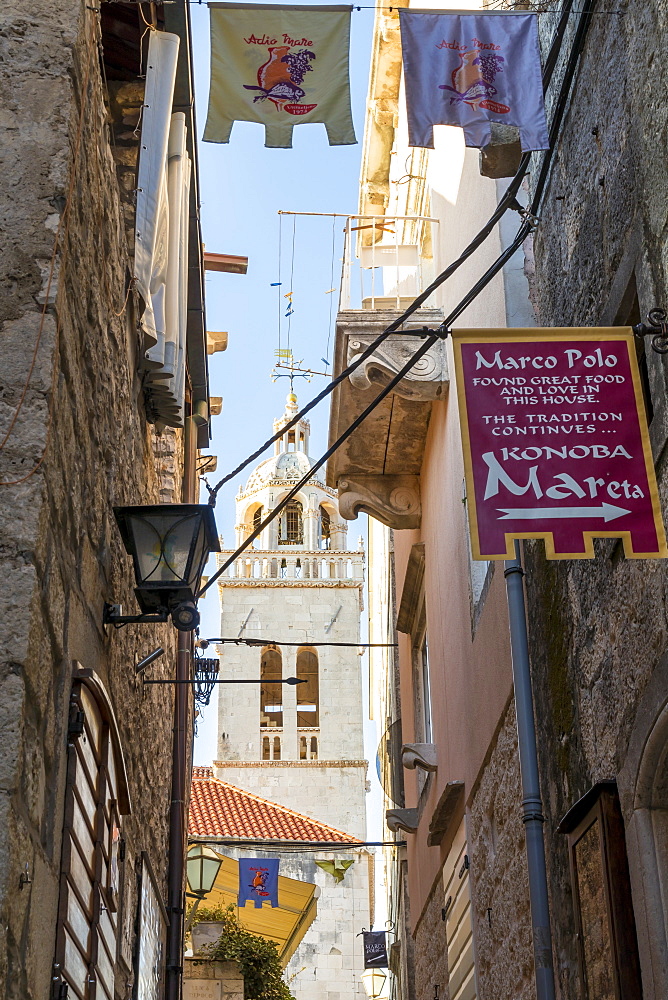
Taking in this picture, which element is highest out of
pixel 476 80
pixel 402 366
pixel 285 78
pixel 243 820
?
pixel 402 366

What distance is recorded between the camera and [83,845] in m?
5.01

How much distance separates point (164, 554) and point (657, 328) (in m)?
2.49

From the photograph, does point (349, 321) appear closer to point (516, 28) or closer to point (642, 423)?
point (516, 28)

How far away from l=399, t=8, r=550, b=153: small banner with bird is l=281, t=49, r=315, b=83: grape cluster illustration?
0.77 m

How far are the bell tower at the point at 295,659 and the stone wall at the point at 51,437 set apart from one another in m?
33.6

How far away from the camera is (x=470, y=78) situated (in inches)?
265

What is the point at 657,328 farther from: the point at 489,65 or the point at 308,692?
the point at 308,692

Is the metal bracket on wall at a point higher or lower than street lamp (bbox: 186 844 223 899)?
higher

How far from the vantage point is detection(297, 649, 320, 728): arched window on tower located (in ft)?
141

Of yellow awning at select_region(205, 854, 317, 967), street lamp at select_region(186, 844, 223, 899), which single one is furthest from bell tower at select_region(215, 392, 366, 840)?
street lamp at select_region(186, 844, 223, 899)

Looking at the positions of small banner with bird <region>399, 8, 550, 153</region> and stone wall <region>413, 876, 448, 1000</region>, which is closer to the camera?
small banner with bird <region>399, 8, 550, 153</region>

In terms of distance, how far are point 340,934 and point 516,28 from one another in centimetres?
3027

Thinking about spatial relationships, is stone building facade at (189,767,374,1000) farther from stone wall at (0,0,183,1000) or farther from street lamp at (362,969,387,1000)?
stone wall at (0,0,183,1000)

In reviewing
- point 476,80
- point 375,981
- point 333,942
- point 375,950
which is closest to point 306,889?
point 375,950
